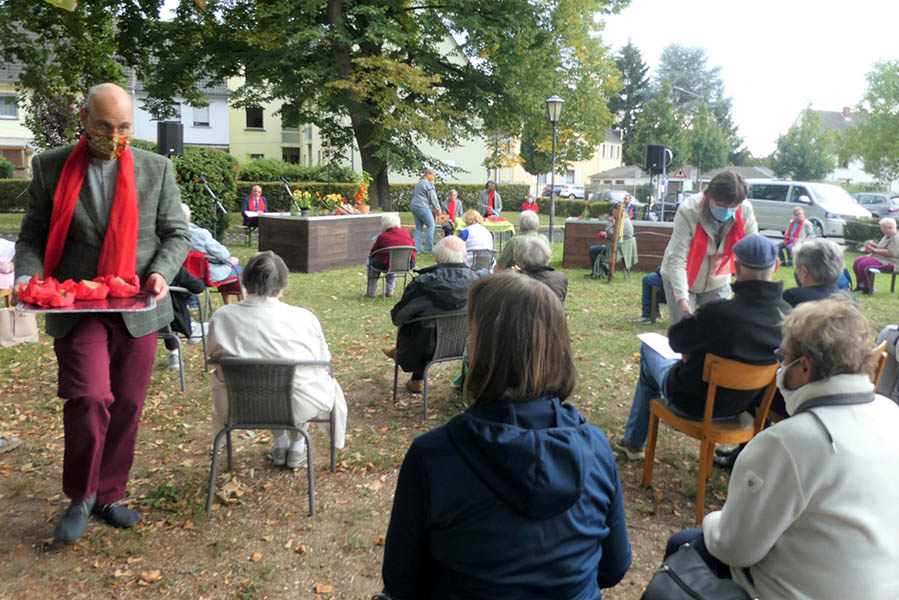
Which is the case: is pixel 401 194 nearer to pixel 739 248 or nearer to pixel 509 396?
pixel 739 248

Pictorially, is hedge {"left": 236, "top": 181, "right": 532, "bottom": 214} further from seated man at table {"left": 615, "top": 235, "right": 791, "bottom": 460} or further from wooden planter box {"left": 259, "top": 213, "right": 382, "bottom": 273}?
seated man at table {"left": 615, "top": 235, "right": 791, "bottom": 460}

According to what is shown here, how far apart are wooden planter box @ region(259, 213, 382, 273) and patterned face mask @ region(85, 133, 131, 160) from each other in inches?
368

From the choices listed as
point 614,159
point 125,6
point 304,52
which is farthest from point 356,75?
point 614,159

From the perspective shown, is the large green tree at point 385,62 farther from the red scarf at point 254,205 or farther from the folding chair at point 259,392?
the folding chair at point 259,392

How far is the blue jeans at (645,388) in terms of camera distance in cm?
409

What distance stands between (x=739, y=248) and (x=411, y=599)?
9.54 ft

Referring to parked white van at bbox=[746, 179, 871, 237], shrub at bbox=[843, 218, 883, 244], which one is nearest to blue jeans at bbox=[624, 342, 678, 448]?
shrub at bbox=[843, 218, 883, 244]

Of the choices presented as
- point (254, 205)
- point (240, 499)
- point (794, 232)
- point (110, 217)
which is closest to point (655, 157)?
point (794, 232)

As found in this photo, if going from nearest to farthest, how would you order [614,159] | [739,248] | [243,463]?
[739,248] < [243,463] < [614,159]

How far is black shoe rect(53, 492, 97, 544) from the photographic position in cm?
327

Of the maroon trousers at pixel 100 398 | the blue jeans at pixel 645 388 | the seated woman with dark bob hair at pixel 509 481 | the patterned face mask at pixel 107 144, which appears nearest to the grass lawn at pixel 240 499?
the blue jeans at pixel 645 388

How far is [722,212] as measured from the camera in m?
5.07

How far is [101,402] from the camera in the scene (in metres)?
3.17

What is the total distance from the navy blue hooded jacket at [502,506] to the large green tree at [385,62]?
1849 centimetres
